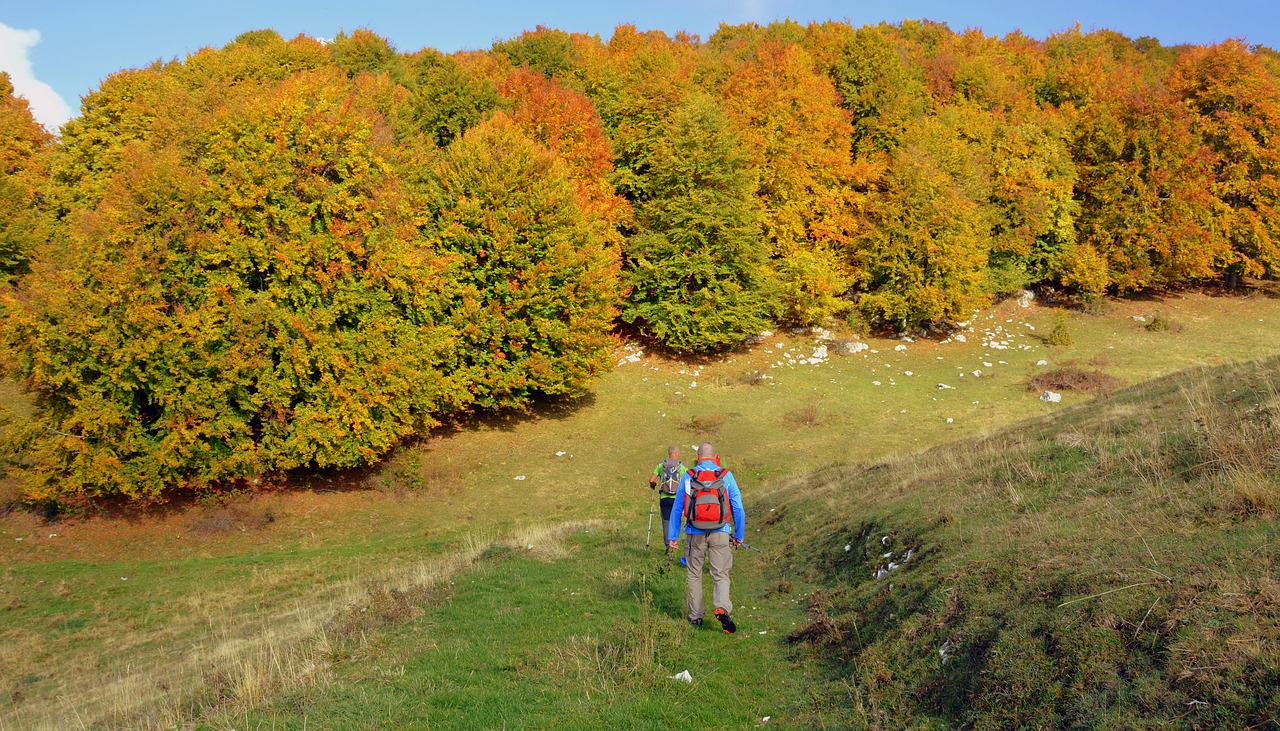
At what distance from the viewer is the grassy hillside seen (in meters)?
6.16

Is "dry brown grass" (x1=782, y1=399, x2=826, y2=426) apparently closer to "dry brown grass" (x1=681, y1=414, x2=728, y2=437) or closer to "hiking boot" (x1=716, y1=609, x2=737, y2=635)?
"dry brown grass" (x1=681, y1=414, x2=728, y2=437)

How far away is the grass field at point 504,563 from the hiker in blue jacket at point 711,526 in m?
0.52

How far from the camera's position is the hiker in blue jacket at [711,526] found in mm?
10625

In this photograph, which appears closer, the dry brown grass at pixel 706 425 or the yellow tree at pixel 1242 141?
the dry brown grass at pixel 706 425

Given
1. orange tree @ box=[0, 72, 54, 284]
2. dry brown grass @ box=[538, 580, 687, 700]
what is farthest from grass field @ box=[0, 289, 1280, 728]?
orange tree @ box=[0, 72, 54, 284]

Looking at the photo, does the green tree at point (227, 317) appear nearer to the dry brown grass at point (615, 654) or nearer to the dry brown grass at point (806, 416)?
the dry brown grass at point (806, 416)

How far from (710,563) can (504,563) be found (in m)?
7.48

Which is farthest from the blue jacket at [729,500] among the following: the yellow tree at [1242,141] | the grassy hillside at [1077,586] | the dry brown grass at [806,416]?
the yellow tree at [1242,141]

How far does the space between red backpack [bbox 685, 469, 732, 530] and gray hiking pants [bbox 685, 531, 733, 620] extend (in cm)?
24

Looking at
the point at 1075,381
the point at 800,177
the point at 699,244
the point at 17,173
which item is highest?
the point at 17,173

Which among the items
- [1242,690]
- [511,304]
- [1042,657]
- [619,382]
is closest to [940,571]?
[1042,657]

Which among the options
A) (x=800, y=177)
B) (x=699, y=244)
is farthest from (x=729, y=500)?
(x=800, y=177)

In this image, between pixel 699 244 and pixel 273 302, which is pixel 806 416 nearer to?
pixel 699 244

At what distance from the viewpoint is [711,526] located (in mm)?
10625
